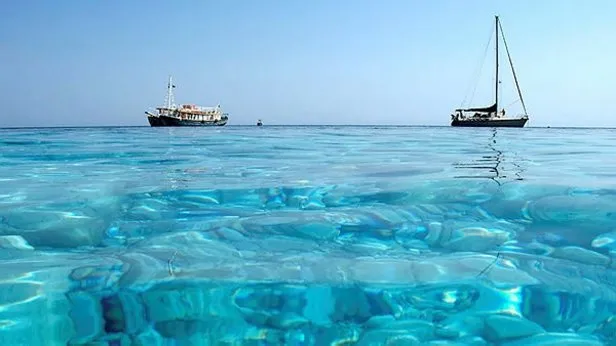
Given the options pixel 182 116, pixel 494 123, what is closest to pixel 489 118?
pixel 494 123

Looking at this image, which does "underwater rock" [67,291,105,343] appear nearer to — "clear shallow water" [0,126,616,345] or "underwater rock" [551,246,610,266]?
→ "clear shallow water" [0,126,616,345]

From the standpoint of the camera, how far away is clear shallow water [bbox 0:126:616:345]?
1746 millimetres

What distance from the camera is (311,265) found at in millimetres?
2176

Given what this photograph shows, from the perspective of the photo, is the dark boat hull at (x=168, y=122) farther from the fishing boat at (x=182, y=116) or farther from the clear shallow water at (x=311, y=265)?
the clear shallow water at (x=311, y=265)

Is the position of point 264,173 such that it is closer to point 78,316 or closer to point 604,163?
point 78,316

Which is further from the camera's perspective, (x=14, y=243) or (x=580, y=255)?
(x=14, y=243)

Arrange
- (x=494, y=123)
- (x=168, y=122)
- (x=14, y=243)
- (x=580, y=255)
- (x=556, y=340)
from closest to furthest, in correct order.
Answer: (x=556, y=340) → (x=580, y=255) → (x=14, y=243) → (x=494, y=123) → (x=168, y=122)

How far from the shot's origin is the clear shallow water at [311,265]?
5.73 feet

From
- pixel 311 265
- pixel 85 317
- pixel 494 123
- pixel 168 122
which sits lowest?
pixel 85 317

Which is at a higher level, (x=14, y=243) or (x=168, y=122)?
(x=168, y=122)

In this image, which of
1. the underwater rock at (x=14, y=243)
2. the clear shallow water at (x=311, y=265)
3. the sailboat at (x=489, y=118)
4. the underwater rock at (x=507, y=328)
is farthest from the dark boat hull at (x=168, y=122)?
the underwater rock at (x=507, y=328)

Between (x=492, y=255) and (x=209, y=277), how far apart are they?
138 centimetres

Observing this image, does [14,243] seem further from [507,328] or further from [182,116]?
[182,116]

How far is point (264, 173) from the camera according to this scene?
536 centimetres
